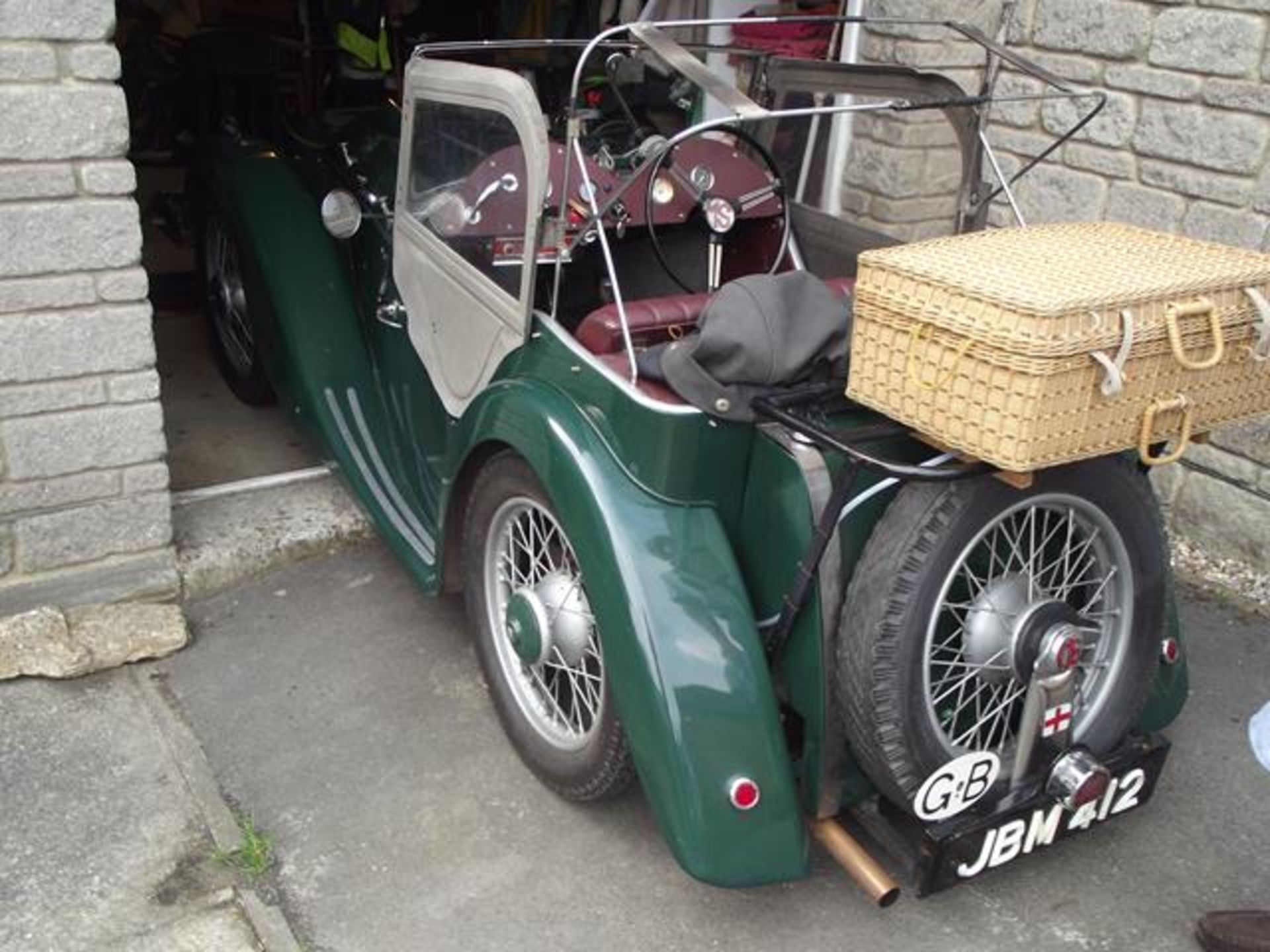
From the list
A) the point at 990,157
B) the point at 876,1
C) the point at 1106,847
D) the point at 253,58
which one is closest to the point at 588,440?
the point at 990,157

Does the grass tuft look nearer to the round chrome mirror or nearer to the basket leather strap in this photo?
the round chrome mirror

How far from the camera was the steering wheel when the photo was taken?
3.33 meters

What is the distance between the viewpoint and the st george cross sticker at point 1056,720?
245 cm

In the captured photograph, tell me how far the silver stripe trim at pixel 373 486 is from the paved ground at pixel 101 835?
0.83 metres

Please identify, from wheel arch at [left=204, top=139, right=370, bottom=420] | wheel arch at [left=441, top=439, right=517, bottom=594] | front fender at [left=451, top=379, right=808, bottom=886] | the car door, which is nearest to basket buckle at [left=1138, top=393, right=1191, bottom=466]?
front fender at [left=451, top=379, right=808, bottom=886]

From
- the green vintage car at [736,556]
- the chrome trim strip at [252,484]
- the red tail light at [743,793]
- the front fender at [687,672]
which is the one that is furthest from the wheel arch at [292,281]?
the red tail light at [743,793]

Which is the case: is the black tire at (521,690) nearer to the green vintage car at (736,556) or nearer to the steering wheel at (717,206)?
the green vintage car at (736,556)

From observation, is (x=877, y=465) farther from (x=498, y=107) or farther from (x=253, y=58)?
(x=253, y=58)

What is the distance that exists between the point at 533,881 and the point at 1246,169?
10.4 ft

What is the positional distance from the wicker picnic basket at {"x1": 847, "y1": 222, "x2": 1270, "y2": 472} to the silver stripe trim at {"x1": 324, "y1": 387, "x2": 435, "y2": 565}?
1.61 metres

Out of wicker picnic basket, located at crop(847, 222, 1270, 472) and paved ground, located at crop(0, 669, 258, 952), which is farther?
paved ground, located at crop(0, 669, 258, 952)

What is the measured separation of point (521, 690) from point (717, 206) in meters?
1.42

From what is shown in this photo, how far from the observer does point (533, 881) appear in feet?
9.14

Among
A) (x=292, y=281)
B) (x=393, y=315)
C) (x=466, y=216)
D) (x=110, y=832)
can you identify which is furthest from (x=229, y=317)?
(x=110, y=832)
